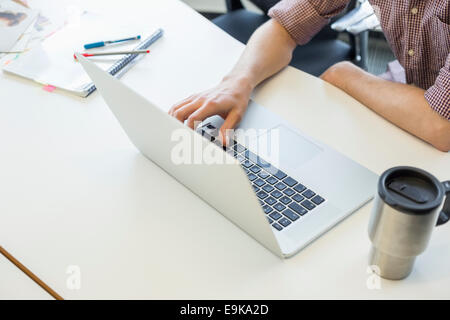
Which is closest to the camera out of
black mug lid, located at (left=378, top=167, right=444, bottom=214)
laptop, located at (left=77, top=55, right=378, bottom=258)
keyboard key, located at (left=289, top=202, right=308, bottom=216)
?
black mug lid, located at (left=378, top=167, right=444, bottom=214)

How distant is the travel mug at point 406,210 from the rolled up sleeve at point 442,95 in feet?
1.17

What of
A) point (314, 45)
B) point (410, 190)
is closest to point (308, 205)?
point (410, 190)

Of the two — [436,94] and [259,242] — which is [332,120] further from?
[259,242]

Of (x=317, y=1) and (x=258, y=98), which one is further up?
(x=317, y=1)

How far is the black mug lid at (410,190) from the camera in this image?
57cm

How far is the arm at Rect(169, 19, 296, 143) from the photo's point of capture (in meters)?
0.99

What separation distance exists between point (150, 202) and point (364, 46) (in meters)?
0.97

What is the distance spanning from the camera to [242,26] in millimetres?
1684

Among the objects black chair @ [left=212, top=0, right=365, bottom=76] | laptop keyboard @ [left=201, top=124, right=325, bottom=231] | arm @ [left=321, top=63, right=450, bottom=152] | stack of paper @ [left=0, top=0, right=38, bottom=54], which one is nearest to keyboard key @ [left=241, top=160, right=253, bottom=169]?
laptop keyboard @ [left=201, top=124, right=325, bottom=231]

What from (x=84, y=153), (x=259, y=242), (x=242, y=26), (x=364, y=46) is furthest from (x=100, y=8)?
(x=259, y=242)

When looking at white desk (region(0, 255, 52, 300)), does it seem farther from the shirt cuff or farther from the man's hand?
the shirt cuff

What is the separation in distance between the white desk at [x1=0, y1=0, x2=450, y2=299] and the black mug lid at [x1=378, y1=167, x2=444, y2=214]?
0.18 meters

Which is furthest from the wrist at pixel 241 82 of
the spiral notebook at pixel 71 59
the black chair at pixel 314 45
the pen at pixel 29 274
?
the pen at pixel 29 274

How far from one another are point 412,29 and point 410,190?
0.63 m
